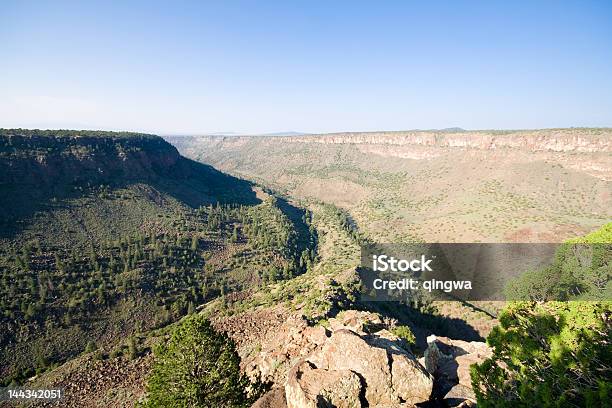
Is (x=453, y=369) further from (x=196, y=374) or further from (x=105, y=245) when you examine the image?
(x=105, y=245)

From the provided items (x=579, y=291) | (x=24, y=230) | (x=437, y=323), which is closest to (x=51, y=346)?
(x=24, y=230)

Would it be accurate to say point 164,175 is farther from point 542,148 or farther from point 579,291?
point 542,148

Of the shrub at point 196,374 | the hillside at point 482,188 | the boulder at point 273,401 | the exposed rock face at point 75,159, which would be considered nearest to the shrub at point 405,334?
the boulder at point 273,401

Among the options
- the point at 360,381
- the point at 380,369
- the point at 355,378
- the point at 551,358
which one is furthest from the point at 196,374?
the point at 551,358

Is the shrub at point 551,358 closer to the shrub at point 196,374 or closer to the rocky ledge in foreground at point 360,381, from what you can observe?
the rocky ledge in foreground at point 360,381

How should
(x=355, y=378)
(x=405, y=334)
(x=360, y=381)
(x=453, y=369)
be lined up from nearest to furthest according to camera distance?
(x=355, y=378) → (x=360, y=381) → (x=453, y=369) → (x=405, y=334)
